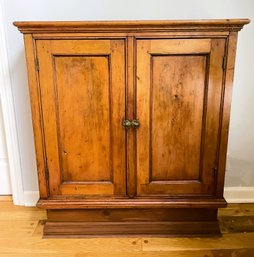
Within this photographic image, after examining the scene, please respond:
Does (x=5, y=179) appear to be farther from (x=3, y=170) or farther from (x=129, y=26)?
(x=129, y=26)

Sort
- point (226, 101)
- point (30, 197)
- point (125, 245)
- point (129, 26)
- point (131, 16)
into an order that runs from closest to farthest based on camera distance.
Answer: point (129, 26) < point (226, 101) < point (125, 245) < point (131, 16) < point (30, 197)

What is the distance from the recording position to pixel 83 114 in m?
1.53

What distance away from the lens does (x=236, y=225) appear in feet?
6.08

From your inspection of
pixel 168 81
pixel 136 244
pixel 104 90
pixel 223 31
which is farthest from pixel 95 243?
pixel 223 31

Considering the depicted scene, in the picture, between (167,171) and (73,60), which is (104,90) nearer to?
(73,60)

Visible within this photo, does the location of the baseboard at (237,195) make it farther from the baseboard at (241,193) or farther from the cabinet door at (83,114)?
the cabinet door at (83,114)

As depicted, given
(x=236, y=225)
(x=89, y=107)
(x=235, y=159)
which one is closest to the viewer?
(x=89, y=107)

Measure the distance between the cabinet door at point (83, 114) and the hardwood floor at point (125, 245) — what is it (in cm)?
30

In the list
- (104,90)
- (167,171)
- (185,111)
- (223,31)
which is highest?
(223,31)

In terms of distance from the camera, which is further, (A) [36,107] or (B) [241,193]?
(B) [241,193]

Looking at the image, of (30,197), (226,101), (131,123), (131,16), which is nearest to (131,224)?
(131,123)

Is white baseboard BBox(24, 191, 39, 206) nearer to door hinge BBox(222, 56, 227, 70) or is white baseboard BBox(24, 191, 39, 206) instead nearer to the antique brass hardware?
the antique brass hardware

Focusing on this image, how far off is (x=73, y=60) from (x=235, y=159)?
4.36 feet

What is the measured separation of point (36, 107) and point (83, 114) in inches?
9.7
